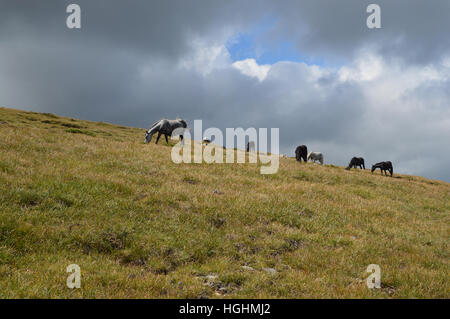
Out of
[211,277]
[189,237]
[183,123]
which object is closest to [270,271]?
[211,277]

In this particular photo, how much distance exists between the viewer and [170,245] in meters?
9.59

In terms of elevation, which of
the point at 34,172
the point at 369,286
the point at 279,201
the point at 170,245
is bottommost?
the point at 369,286

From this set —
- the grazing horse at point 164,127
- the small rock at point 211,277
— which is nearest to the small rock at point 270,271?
the small rock at point 211,277

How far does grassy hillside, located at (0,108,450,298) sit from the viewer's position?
7699 millimetres

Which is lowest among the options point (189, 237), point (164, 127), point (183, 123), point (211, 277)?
point (211, 277)

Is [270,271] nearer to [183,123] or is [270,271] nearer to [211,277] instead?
[211,277]

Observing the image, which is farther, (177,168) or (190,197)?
(177,168)

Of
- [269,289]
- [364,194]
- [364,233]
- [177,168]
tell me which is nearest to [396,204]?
[364,194]

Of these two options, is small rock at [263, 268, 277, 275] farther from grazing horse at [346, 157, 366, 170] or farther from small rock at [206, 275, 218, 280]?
grazing horse at [346, 157, 366, 170]

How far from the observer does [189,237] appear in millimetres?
10234

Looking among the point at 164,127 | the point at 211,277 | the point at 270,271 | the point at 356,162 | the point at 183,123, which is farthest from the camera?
the point at 356,162
